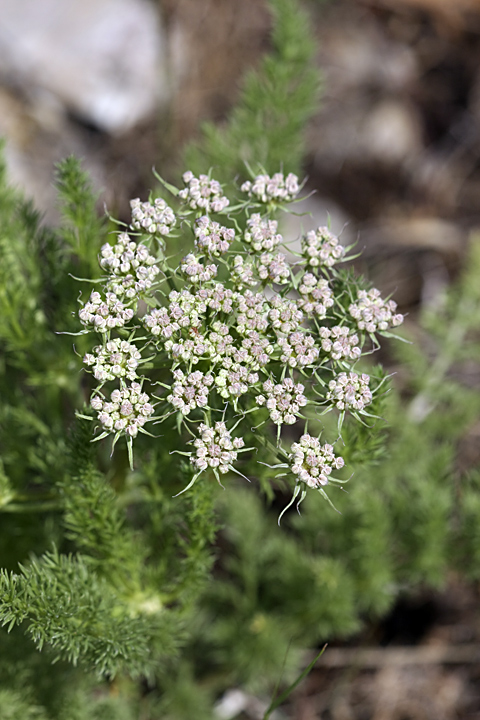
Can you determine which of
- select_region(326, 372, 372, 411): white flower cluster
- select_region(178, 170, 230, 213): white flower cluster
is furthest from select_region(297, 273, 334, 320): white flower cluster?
select_region(178, 170, 230, 213): white flower cluster

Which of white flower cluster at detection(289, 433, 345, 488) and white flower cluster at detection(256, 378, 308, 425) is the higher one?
A: white flower cluster at detection(256, 378, 308, 425)

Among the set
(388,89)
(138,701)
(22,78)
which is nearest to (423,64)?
(388,89)

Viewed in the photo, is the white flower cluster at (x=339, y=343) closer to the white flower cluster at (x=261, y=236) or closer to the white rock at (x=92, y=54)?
the white flower cluster at (x=261, y=236)

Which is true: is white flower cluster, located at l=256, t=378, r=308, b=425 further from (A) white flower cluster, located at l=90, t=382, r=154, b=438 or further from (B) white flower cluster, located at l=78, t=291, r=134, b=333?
(B) white flower cluster, located at l=78, t=291, r=134, b=333

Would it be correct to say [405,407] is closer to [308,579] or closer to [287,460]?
[308,579]

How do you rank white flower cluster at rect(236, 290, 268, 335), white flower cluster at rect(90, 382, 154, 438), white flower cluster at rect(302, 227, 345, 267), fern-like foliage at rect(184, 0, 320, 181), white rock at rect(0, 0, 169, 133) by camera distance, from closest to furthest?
white flower cluster at rect(90, 382, 154, 438)
white flower cluster at rect(236, 290, 268, 335)
white flower cluster at rect(302, 227, 345, 267)
fern-like foliage at rect(184, 0, 320, 181)
white rock at rect(0, 0, 169, 133)

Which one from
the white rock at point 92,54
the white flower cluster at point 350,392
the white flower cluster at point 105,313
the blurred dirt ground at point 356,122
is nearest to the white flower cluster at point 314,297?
the white flower cluster at point 350,392


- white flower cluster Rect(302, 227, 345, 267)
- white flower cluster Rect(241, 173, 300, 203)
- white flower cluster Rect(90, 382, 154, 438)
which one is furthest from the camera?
white flower cluster Rect(241, 173, 300, 203)
